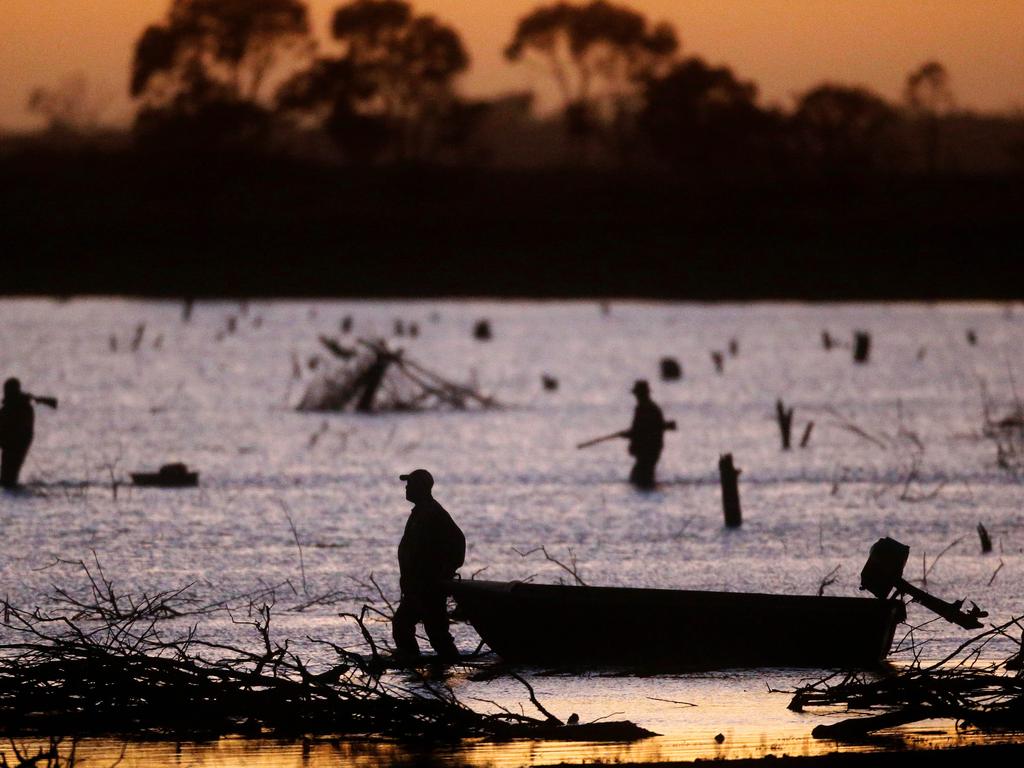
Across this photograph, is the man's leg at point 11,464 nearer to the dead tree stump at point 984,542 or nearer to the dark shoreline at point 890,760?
the dead tree stump at point 984,542

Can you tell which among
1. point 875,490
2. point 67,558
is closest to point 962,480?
point 875,490

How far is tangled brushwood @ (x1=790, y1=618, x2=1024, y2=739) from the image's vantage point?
11125 millimetres

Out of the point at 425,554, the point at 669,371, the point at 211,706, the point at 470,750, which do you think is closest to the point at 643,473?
the point at 425,554

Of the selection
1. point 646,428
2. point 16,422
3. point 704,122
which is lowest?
point 16,422

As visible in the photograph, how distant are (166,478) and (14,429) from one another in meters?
2.32

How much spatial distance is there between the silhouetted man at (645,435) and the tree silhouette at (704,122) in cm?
8116

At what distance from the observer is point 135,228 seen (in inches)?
4040

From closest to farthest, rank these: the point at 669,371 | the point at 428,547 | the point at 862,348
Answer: the point at 428,547, the point at 669,371, the point at 862,348

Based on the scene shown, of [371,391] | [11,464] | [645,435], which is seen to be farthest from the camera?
[371,391]

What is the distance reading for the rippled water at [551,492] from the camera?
16.5 m

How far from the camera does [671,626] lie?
12.7 metres

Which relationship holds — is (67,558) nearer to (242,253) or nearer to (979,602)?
(979,602)

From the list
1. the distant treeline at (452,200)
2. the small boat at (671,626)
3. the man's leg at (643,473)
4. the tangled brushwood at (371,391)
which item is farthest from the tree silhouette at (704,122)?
the small boat at (671,626)

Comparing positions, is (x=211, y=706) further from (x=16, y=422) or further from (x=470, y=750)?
(x=16, y=422)
